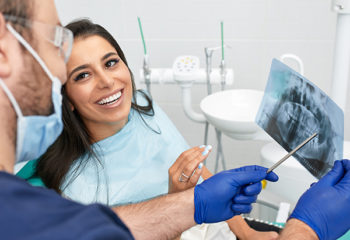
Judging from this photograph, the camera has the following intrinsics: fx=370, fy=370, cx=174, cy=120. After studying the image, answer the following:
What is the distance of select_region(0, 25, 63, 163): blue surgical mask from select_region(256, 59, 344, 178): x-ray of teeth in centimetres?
68

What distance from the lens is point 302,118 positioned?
1.19m

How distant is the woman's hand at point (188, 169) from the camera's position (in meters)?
1.27

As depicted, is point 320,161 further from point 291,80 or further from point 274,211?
point 274,211

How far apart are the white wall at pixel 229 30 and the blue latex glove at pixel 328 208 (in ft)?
3.98

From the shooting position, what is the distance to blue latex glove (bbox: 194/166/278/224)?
1.17 metres

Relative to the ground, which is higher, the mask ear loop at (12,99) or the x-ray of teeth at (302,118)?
the mask ear loop at (12,99)

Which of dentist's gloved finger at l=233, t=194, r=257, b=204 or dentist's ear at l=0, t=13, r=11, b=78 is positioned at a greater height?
dentist's ear at l=0, t=13, r=11, b=78

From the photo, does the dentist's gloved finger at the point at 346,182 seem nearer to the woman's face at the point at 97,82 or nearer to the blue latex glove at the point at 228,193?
the blue latex glove at the point at 228,193

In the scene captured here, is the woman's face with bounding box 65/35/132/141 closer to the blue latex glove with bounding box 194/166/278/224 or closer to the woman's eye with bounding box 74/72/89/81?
the woman's eye with bounding box 74/72/89/81

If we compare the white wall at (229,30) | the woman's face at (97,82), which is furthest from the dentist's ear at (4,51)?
the white wall at (229,30)

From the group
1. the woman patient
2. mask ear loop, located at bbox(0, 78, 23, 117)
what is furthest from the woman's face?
mask ear loop, located at bbox(0, 78, 23, 117)

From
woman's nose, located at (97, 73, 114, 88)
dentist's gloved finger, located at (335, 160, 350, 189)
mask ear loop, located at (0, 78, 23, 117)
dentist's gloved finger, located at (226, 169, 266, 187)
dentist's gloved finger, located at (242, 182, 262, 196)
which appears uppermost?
mask ear loop, located at (0, 78, 23, 117)

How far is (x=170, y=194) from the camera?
4.29 feet

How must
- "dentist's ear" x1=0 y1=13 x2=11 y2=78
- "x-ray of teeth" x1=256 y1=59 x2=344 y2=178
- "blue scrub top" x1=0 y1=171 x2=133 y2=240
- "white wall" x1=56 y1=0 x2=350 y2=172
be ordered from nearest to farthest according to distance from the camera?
"blue scrub top" x1=0 y1=171 x2=133 y2=240 < "dentist's ear" x1=0 y1=13 x2=11 y2=78 < "x-ray of teeth" x1=256 y1=59 x2=344 y2=178 < "white wall" x1=56 y1=0 x2=350 y2=172
